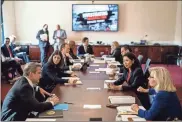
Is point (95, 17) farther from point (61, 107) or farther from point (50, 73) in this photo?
point (61, 107)

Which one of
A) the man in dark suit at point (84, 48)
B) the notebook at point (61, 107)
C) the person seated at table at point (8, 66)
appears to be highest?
the man in dark suit at point (84, 48)

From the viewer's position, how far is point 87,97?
3279mm

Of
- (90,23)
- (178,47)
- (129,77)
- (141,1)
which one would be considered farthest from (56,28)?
(129,77)

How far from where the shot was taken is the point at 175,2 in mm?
10391

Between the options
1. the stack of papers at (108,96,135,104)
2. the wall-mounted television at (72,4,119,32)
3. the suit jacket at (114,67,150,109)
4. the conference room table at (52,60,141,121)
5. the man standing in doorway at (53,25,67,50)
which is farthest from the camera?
the wall-mounted television at (72,4,119,32)

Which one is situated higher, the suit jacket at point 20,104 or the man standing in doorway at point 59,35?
the man standing in doorway at point 59,35

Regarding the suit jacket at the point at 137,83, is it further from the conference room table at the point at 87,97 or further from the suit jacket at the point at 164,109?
the suit jacket at the point at 164,109

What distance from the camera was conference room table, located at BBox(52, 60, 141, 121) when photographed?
2580 mm

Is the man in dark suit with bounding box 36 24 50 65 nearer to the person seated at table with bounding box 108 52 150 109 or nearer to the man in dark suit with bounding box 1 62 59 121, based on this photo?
the person seated at table with bounding box 108 52 150 109

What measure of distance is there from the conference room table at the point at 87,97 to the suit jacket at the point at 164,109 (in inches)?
13.7

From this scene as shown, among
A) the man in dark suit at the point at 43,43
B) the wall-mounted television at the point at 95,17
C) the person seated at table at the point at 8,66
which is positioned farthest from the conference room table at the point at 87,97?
the wall-mounted television at the point at 95,17

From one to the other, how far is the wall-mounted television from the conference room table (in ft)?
19.4

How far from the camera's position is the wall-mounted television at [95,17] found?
10.4 m

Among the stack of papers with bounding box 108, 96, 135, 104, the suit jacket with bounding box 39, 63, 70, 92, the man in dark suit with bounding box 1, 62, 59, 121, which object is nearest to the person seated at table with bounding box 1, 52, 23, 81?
the suit jacket with bounding box 39, 63, 70, 92
